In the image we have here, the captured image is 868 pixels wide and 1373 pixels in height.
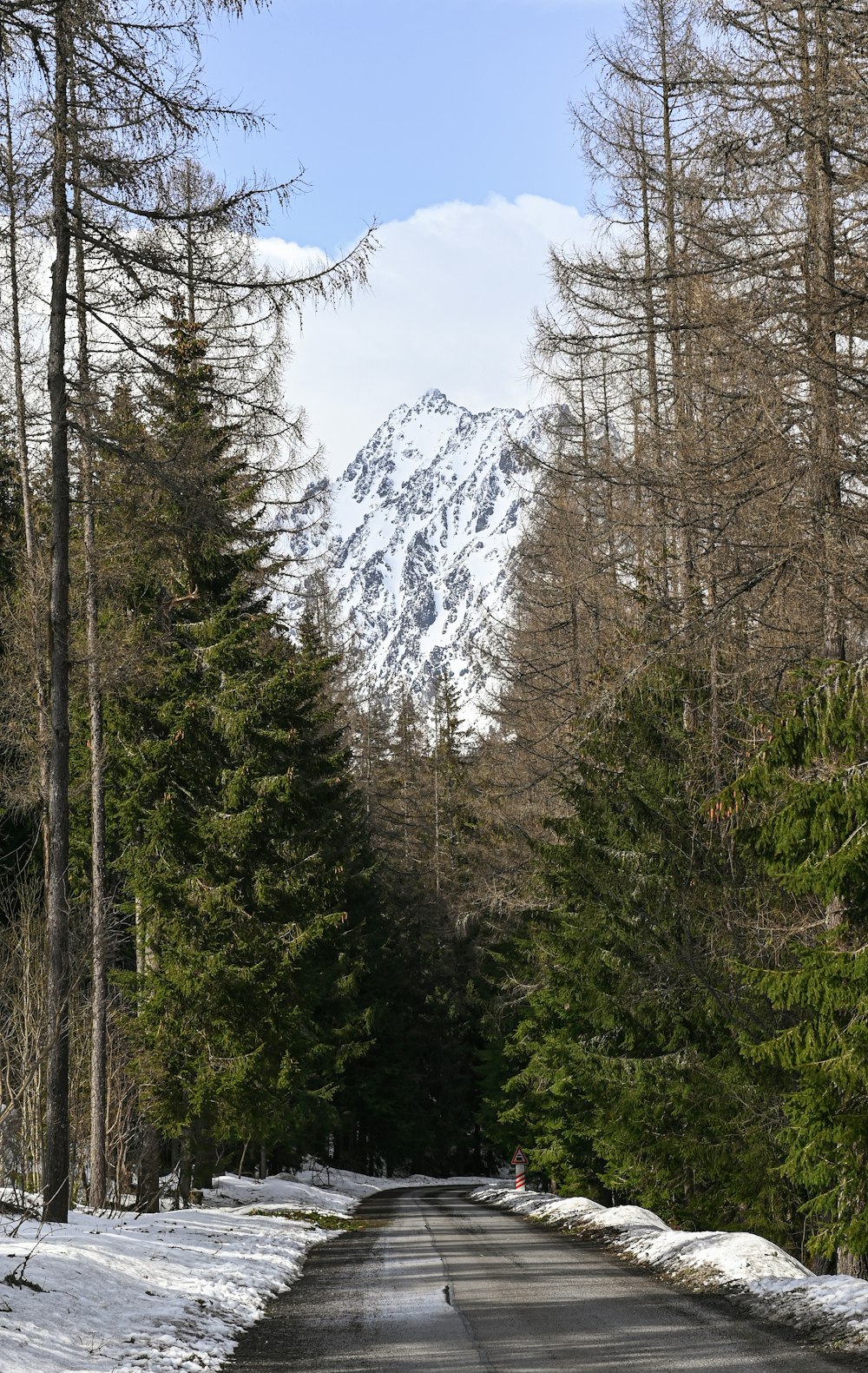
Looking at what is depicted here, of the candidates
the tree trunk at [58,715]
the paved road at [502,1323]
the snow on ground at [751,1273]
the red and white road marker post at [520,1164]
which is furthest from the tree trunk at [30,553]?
the red and white road marker post at [520,1164]

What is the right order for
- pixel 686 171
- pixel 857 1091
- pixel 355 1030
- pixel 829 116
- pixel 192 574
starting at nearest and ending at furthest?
pixel 857 1091
pixel 829 116
pixel 686 171
pixel 192 574
pixel 355 1030

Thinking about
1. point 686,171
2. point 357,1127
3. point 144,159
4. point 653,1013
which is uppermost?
point 686,171

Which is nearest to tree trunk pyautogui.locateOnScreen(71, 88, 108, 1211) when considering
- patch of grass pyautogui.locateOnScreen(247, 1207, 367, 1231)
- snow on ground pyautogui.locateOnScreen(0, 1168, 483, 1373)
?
snow on ground pyautogui.locateOnScreen(0, 1168, 483, 1373)

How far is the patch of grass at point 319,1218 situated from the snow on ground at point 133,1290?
346cm

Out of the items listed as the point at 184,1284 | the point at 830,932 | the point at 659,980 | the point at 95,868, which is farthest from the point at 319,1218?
the point at 830,932

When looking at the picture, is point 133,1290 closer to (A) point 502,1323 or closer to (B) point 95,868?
(A) point 502,1323

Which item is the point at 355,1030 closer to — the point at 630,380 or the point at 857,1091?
the point at 630,380

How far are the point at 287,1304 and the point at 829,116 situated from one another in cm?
1034

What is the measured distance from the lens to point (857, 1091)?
8.42 metres

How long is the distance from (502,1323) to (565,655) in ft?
58.4

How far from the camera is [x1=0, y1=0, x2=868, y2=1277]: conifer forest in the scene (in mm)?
9828

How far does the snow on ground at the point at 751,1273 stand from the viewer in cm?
802

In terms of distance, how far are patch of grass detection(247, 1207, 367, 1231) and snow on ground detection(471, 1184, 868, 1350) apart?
4124 millimetres

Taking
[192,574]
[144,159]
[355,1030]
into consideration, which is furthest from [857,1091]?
[355,1030]
